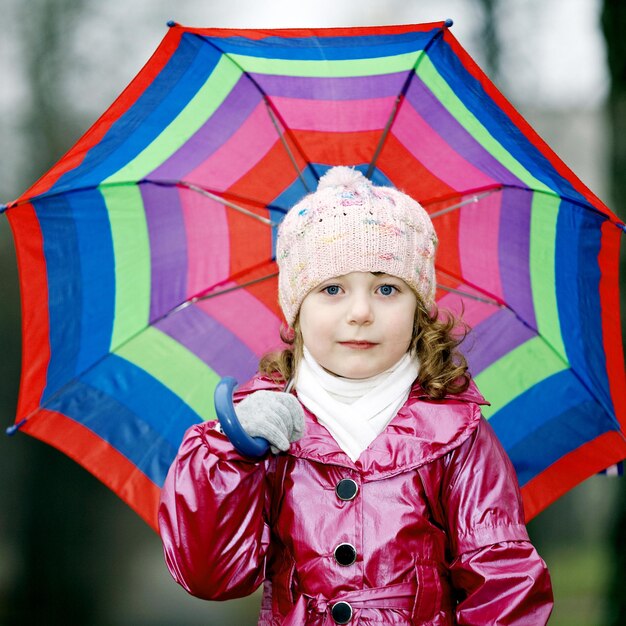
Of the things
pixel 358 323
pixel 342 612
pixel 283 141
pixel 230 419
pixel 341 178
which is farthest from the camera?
pixel 283 141

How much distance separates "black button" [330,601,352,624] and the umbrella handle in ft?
0.99

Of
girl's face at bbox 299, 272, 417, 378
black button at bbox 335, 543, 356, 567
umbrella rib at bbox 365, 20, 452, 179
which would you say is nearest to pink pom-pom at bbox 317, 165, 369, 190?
umbrella rib at bbox 365, 20, 452, 179

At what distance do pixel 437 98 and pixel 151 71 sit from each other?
562 millimetres

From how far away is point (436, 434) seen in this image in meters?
1.58

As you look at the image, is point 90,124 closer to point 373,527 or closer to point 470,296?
point 470,296

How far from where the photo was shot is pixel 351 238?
1648 mm

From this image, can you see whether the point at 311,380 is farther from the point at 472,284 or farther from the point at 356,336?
the point at 472,284

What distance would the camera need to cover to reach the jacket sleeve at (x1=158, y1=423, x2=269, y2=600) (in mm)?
1524

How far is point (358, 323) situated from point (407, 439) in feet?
0.72

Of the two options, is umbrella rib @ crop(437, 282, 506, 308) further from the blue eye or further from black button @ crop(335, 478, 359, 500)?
black button @ crop(335, 478, 359, 500)

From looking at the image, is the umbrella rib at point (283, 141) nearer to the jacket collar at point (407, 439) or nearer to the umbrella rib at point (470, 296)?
the umbrella rib at point (470, 296)

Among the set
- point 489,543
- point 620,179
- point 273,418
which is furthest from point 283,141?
point 620,179

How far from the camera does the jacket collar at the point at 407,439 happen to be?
61.4 inches

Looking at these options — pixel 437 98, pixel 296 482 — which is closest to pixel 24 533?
pixel 296 482
